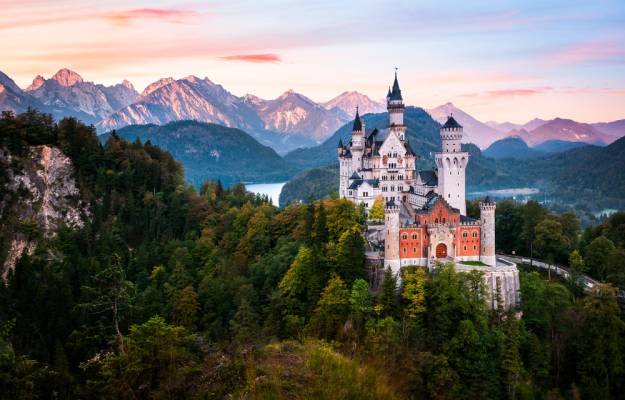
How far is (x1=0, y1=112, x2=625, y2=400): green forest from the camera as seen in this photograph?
1155 inches

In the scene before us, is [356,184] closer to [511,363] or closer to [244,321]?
[244,321]

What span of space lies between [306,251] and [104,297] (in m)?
26.6

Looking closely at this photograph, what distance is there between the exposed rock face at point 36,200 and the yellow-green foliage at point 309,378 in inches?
2195

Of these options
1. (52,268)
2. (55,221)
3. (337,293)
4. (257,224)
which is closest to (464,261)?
(337,293)

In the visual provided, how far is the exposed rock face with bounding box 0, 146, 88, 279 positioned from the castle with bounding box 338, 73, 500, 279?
3620cm

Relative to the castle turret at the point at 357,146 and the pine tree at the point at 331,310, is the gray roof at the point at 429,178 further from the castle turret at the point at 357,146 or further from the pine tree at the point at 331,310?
the pine tree at the point at 331,310

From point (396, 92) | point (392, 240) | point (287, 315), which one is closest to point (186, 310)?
point (287, 315)

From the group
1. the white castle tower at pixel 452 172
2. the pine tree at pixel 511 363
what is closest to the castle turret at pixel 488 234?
the white castle tower at pixel 452 172

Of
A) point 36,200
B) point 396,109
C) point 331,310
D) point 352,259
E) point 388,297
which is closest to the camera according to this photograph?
point 388,297

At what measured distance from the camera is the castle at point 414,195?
54.0 meters

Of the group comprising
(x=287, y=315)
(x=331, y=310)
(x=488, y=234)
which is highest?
(x=488, y=234)

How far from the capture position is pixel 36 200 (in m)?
79.4

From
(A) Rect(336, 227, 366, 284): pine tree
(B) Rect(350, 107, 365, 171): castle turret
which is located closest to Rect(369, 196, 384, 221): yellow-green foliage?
(A) Rect(336, 227, 366, 284): pine tree

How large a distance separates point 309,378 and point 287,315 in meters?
28.0
